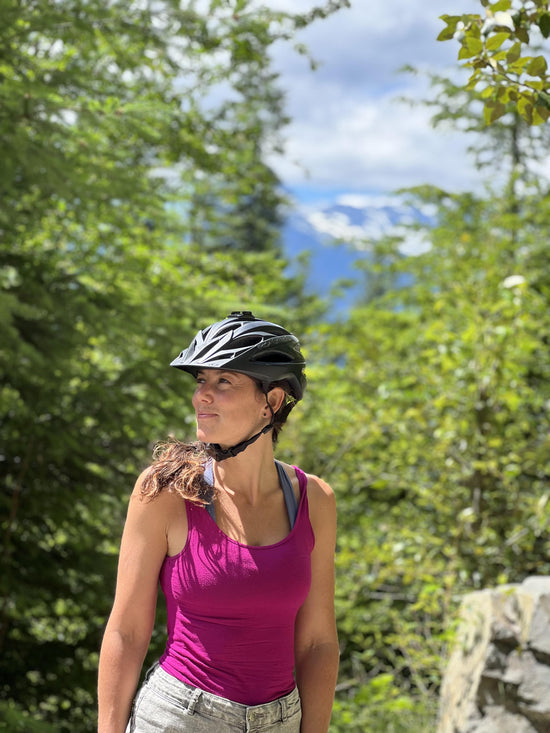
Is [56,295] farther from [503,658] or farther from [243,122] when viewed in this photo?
[243,122]

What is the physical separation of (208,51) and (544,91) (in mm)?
3956

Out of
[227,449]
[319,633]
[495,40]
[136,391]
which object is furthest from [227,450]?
[136,391]

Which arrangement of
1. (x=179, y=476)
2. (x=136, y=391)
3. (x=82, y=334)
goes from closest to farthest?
(x=179, y=476), (x=82, y=334), (x=136, y=391)

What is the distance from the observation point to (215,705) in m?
1.80

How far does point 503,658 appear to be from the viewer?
429 cm

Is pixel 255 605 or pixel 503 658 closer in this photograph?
pixel 255 605

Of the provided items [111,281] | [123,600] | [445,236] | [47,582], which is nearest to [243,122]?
A: [445,236]

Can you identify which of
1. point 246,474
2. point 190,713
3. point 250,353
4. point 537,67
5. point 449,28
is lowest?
point 190,713

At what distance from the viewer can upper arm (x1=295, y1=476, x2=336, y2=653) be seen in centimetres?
200

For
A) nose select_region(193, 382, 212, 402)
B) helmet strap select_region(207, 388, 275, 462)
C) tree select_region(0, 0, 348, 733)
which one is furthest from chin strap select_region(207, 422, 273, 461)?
tree select_region(0, 0, 348, 733)

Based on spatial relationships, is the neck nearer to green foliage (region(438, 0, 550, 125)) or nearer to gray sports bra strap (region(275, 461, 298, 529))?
gray sports bra strap (region(275, 461, 298, 529))

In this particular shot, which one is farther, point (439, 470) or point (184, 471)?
point (439, 470)

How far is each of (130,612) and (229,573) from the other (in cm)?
24

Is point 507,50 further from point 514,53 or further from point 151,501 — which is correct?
point 151,501
